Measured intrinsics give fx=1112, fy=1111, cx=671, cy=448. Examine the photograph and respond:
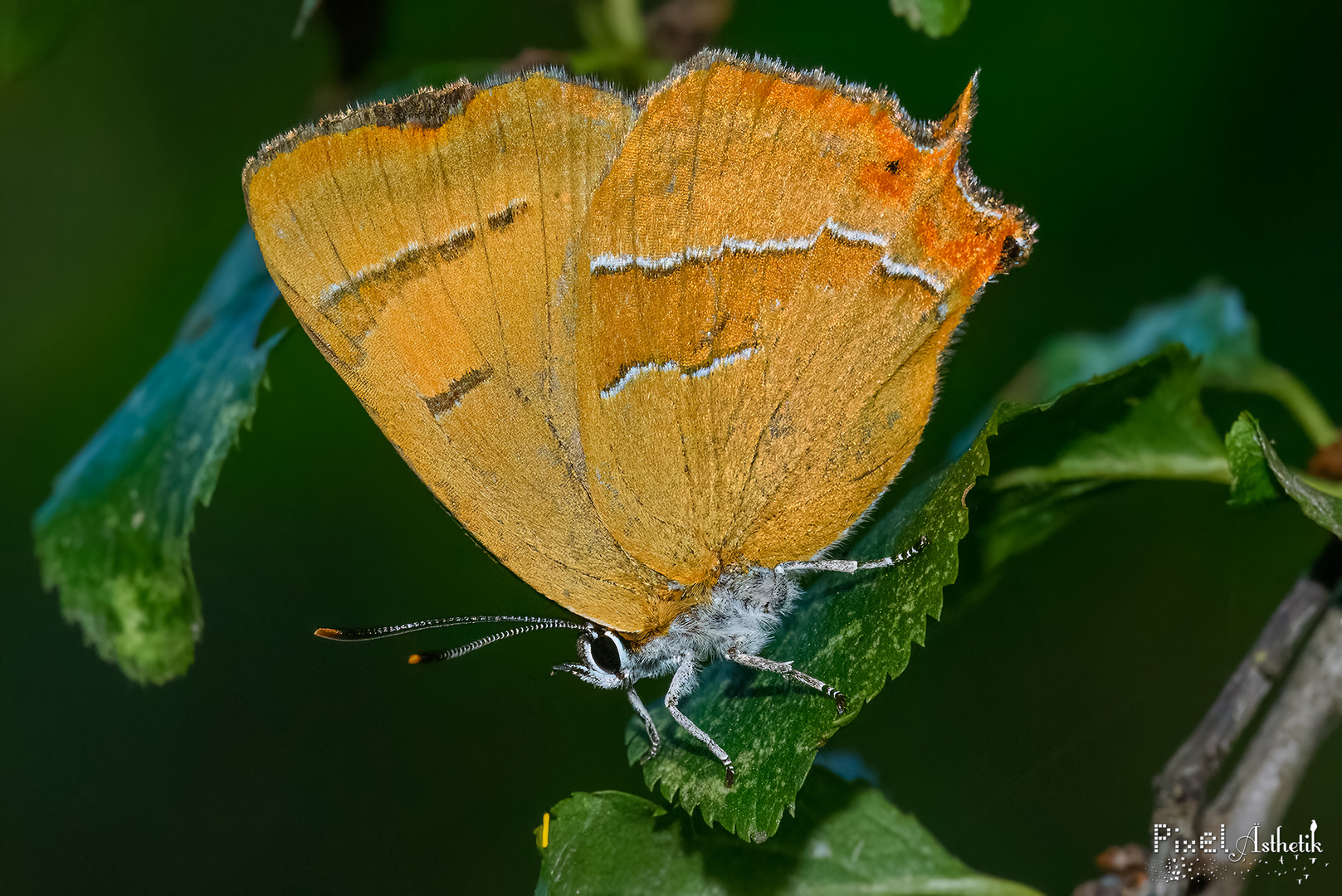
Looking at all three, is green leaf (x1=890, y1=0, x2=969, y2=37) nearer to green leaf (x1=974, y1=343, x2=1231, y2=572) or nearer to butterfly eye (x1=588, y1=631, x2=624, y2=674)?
green leaf (x1=974, y1=343, x2=1231, y2=572)

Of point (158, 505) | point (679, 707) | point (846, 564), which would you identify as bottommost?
point (679, 707)

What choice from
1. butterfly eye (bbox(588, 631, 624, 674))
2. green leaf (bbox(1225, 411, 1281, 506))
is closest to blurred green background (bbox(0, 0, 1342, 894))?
butterfly eye (bbox(588, 631, 624, 674))

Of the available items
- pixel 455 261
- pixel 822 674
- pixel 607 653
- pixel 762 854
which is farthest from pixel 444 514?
pixel 822 674

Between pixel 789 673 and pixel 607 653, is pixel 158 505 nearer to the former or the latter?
pixel 607 653

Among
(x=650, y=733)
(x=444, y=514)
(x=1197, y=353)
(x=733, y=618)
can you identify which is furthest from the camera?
(x=444, y=514)

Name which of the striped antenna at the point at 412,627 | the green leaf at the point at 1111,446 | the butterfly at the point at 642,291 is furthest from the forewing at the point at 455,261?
the green leaf at the point at 1111,446

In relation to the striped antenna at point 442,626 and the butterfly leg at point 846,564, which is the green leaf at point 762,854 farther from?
the striped antenna at point 442,626

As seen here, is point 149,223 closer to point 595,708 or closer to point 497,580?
point 497,580
